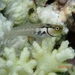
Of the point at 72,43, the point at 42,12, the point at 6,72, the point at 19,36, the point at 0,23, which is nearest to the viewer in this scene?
the point at 6,72

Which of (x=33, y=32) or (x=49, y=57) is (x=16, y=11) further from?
(x=49, y=57)

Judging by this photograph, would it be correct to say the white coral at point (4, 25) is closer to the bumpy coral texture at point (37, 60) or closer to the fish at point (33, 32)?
the fish at point (33, 32)

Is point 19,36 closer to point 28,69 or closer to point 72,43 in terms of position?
point 28,69

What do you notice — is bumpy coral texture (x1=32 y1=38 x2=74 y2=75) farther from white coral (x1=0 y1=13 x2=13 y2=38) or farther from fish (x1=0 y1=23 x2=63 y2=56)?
white coral (x1=0 y1=13 x2=13 y2=38)

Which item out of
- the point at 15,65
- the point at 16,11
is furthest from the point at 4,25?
the point at 15,65

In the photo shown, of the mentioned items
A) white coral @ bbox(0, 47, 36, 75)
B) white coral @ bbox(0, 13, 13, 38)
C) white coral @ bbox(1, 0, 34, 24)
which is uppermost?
white coral @ bbox(1, 0, 34, 24)

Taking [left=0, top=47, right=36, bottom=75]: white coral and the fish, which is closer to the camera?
[left=0, top=47, right=36, bottom=75]: white coral

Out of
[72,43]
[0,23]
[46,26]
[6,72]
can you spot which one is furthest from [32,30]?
[72,43]

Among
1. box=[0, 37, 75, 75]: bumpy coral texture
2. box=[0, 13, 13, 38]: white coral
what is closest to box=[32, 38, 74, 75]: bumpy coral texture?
box=[0, 37, 75, 75]: bumpy coral texture

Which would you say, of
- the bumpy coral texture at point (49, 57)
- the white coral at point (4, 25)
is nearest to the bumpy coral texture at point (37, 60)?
the bumpy coral texture at point (49, 57)

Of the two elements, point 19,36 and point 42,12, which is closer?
point 19,36

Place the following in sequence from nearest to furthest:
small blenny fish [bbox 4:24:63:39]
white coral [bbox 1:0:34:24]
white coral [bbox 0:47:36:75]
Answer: white coral [bbox 0:47:36:75]
small blenny fish [bbox 4:24:63:39]
white coral [bbox 1:0:34:24]
